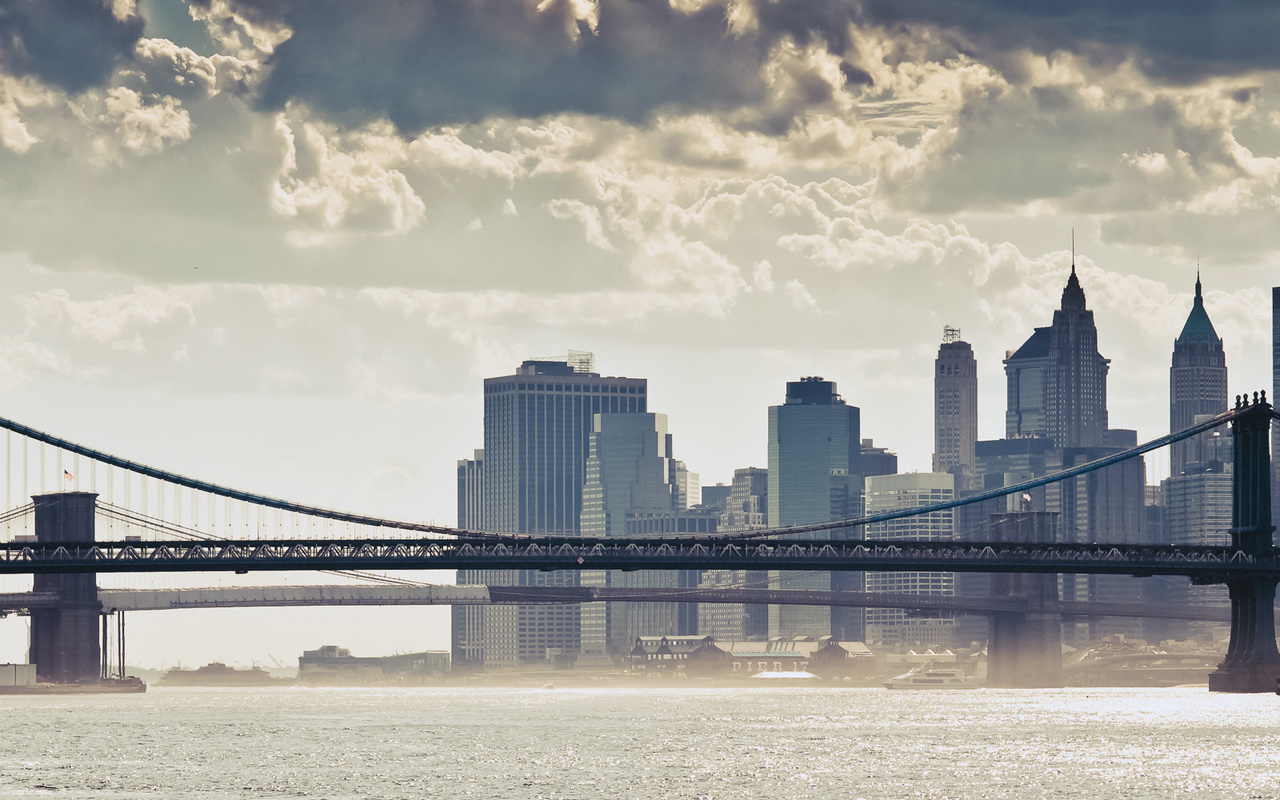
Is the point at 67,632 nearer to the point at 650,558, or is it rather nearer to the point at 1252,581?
the point at 650,558

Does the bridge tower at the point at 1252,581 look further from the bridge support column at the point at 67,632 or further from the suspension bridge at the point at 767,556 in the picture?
the bridge support column at the point at 67,632

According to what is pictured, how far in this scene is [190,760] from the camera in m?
79.4

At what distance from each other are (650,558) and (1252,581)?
107 feet

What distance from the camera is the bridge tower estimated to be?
11906cm

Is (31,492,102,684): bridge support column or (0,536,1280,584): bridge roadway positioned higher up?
(0,536,1280,584): bridge roadway

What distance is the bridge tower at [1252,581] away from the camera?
119062 mm

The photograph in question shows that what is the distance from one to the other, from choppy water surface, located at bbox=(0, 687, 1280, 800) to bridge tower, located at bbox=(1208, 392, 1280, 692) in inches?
74.8

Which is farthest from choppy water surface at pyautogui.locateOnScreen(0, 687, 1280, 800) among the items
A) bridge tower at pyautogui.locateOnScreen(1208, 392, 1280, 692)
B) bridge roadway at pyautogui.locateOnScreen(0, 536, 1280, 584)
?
bridge roadway at pyautogui.locateOnScreen(0, 536, 1280, 584)

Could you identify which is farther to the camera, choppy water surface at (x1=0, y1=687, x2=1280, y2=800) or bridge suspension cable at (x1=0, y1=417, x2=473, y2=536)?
→ bridge suspension cable at (x1=0, y1=417, x2=473, y2=536)

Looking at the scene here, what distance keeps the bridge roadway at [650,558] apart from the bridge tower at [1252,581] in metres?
1.05

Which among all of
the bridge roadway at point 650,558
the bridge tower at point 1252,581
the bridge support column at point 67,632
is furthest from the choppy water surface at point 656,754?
the bridge support column at point 67,632

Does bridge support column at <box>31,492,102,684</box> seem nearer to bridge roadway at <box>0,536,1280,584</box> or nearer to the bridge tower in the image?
bridge roadway at <box>0,536,1280,584</box>

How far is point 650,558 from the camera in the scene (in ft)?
393

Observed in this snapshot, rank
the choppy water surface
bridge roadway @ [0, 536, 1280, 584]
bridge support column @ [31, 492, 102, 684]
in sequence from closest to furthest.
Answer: the choppy water surface < bridge roadway @ [0, 536, 1280, 584] < bridge support column @ [31, 492, 102, 684]
